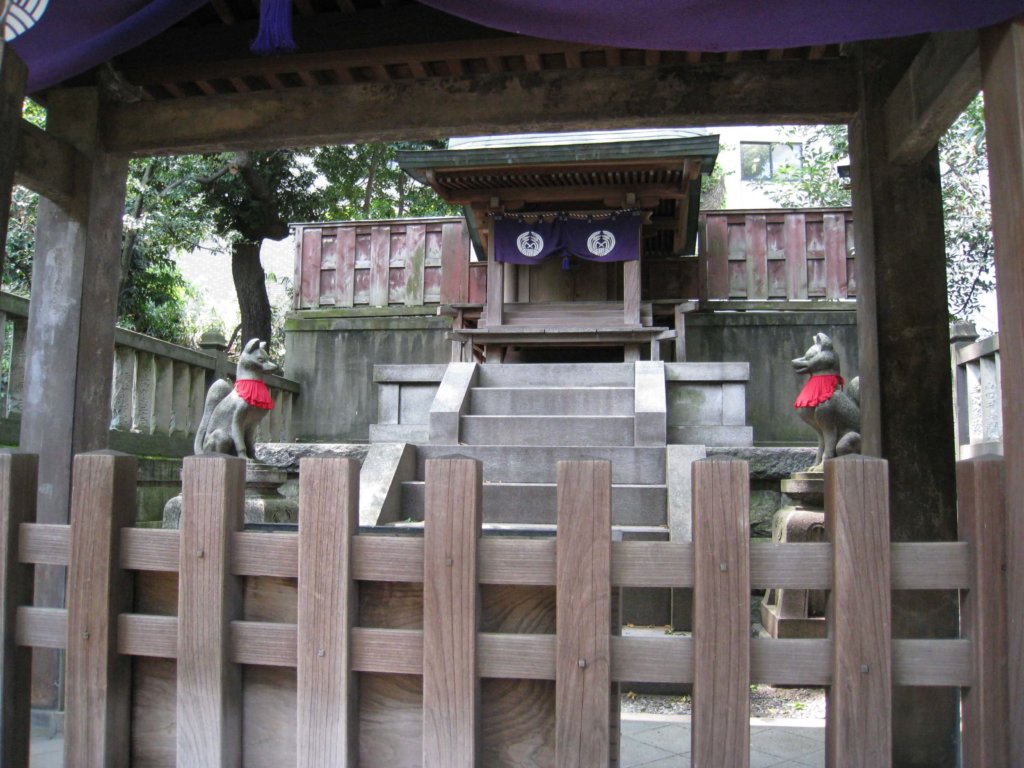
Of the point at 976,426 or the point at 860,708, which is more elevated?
the point at 976,426

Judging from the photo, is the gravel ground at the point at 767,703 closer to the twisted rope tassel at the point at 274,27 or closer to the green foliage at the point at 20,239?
the twisted rope tassel at the point at 274,27

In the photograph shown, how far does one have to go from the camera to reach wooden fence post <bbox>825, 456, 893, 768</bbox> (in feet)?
5.93

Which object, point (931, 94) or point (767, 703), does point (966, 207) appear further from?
point (931, 94)

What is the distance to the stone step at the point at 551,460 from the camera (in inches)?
252

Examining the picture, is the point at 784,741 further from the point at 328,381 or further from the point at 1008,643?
the point at 328,381

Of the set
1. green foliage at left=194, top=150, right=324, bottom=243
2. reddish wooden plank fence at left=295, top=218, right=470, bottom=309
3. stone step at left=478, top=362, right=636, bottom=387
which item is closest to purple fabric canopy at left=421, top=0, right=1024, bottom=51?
stone step at left=478, top=362, right=636, bottom=387

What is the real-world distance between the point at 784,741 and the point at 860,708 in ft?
6.11

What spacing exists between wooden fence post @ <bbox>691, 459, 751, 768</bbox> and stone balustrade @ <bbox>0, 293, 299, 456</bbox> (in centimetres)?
537

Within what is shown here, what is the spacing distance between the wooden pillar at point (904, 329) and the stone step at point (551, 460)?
262 centimetres

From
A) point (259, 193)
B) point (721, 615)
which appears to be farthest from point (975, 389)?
point (259, 193)

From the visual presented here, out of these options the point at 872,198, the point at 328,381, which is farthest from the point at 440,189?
the point at 872,198

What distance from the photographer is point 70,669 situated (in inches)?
81.1

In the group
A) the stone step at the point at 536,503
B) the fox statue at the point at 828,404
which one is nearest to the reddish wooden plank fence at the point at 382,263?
the stone step at the point at 536,503

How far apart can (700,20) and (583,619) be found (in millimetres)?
2187
